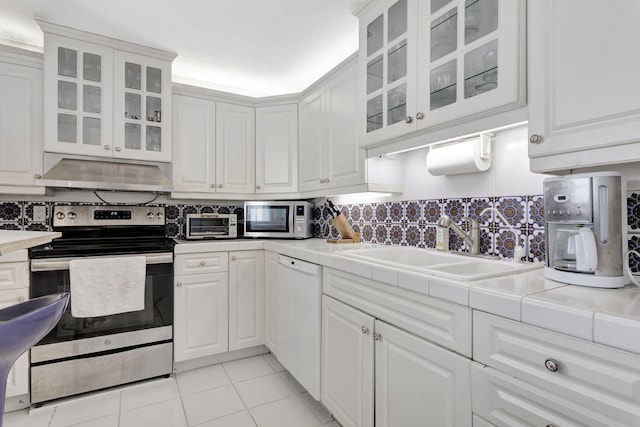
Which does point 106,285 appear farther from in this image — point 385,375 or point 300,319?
point 385,375

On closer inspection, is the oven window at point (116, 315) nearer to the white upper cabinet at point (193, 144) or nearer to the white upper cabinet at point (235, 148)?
the white upper cabinet at point (193, 144)

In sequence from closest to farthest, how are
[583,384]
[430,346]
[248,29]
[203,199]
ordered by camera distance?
[583,384]
[430,346]
[248,29]
[203,199]

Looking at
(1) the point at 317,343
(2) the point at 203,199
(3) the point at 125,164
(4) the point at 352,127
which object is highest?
(4) the point at 352,127

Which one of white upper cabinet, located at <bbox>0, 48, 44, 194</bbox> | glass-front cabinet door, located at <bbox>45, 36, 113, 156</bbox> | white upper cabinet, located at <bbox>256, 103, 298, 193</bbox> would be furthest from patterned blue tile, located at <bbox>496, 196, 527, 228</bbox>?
white upper cabinet, located at <bbox>0, 48, 44, 194</bbox>

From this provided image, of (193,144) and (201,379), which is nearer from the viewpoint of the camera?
(201,379)

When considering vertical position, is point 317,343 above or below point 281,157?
below

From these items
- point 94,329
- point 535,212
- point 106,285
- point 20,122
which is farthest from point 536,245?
point 20,122

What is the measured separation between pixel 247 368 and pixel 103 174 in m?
1.76

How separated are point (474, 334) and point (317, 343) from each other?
1021 millimetres

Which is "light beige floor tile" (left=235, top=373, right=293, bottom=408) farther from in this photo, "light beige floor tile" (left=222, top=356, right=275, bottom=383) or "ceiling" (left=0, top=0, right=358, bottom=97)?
"ceiling" (left=0, top=0, right=358, bottom=97)

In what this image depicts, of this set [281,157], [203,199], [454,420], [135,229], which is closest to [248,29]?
[281,157]

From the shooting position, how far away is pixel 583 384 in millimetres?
723

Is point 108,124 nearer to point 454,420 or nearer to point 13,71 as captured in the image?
point 13,71

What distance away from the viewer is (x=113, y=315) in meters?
2.07
